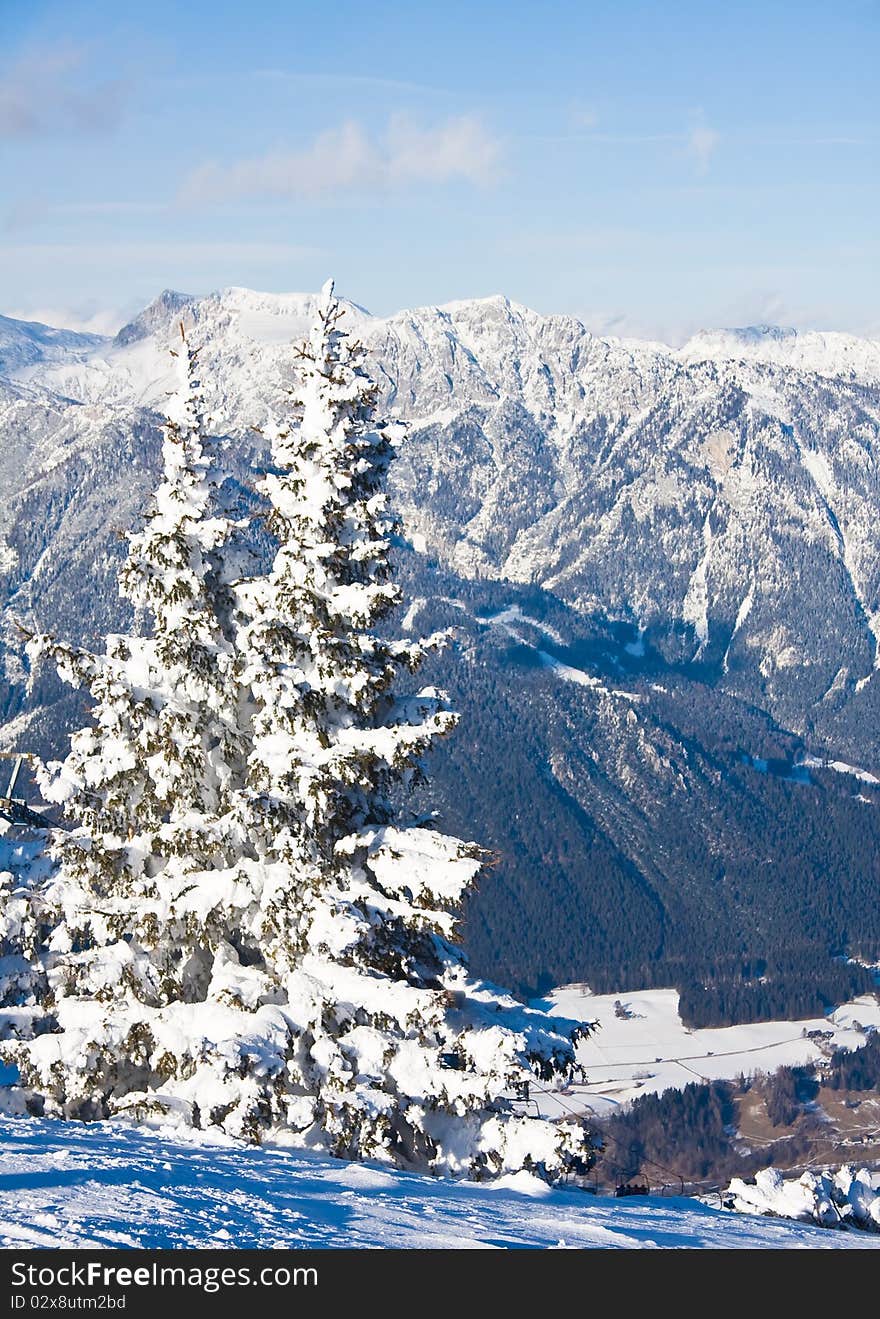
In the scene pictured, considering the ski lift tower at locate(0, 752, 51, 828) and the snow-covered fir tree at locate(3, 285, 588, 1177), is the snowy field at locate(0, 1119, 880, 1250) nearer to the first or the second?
the snow-covered fir tree at locate(3, 285, 588, 1177)

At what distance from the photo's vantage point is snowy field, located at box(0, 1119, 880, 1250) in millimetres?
14891

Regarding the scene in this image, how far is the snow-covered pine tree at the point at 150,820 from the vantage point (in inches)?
1019

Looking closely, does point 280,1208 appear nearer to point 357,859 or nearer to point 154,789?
point 357,859

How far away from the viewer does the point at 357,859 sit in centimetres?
2800

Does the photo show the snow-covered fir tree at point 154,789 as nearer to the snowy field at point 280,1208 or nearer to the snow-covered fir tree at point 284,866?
the snow-covered fir tree at point 284,866

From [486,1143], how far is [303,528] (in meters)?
12.4

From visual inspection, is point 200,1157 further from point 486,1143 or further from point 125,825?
point 125,825

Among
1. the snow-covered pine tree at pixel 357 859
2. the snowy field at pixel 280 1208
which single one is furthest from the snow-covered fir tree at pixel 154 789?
the snowy field at pixel 280 1208

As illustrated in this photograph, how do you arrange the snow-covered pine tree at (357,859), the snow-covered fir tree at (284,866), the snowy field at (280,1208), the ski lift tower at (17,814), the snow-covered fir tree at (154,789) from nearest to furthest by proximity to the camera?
1. the snowy field at (280,1208)
2. the snow-covered fir tree at (284,866)
3. the snow-covered pine tree at (357,859)
4. the snow-covered fir tree at (154,789)
5. the ski lift tower at (17,814)

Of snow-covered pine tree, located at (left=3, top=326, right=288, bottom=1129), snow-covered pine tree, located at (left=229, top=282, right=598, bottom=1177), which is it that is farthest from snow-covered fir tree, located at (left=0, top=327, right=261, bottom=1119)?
snow-covered pine tree, located at (left=229, top=282, right=598, bottom=1177)

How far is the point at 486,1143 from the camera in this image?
24859 mm

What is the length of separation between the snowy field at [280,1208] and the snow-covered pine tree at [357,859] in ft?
7.83
